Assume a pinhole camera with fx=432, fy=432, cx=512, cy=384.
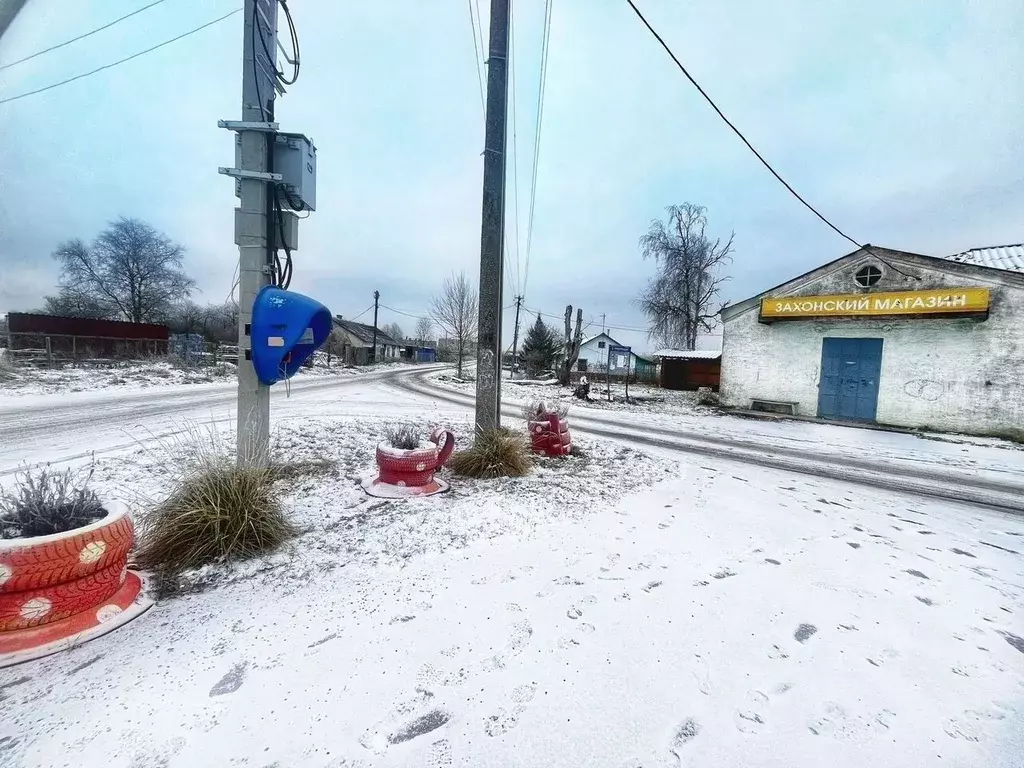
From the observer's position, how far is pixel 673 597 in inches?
107

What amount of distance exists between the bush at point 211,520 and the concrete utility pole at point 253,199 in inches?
23.7

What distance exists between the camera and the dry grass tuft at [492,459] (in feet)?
16.3

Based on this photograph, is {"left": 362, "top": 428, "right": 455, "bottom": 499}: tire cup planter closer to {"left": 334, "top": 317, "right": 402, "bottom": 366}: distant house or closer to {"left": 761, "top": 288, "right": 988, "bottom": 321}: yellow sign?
{"left": 761, "top": 288, "right": 988, "bottom": 321}: yellow sign

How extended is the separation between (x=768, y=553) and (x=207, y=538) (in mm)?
4110

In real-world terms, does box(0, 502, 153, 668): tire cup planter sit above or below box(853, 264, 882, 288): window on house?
below

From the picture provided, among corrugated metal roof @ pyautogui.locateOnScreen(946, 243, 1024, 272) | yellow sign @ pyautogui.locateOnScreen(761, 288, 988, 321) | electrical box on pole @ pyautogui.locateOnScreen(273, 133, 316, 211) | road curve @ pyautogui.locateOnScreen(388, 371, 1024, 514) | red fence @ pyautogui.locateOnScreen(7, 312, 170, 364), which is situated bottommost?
road curve @ pyautogui.locateOnScreen(388, 371, 1024, 514)

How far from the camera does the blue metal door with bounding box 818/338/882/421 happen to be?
1309 cm

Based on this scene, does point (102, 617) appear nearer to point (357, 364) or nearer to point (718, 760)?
point (718, 760)

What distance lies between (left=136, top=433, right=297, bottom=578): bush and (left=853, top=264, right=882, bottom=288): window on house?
54.1 feet

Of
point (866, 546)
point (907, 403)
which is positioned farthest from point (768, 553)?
point (907, 403)

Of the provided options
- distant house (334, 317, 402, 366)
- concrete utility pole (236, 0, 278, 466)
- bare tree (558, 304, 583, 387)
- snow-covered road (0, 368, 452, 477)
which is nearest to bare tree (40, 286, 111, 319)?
distant house (334, 317, 402, 366)

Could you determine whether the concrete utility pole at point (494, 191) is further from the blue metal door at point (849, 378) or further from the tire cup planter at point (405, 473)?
the blue metal door at point (849, 378)

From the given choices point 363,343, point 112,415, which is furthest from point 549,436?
point 363,343

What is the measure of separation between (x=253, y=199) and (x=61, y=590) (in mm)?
3095
